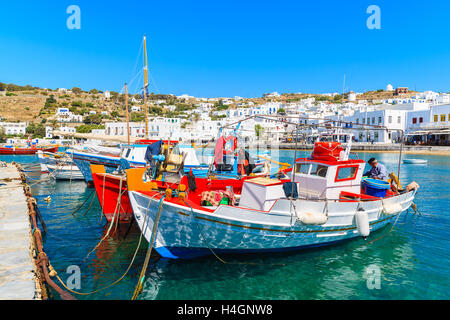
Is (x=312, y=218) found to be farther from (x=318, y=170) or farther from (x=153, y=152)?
(x=153, y=152)

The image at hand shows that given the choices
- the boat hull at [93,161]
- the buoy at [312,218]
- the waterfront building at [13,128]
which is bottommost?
the buoy at [312,218]

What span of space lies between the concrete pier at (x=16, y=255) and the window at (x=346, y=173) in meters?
8.61

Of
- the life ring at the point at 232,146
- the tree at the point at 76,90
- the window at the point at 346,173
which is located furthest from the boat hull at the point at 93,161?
the tree at the point at 76,90

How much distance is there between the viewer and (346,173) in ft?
30.0

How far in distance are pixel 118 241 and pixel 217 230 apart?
455 cm

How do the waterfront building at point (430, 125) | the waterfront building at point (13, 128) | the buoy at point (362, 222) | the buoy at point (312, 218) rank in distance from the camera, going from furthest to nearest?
the waterfront building at point (13, 128) < the waterfront building at point (430, 125) < the buoy at point (362, 222) < the buoy at point (312, 218)

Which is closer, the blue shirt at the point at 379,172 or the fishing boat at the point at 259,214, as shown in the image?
the fishing boat at the point at 259,214

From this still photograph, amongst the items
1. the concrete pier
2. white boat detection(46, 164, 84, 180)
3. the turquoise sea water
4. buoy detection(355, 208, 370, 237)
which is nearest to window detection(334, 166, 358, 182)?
buoy detection(355, 208, 370, 237)

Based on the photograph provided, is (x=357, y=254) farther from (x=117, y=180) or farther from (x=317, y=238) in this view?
(x=117, y=180)

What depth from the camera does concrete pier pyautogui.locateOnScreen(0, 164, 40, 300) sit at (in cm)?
506

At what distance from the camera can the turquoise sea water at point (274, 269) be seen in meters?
6.66

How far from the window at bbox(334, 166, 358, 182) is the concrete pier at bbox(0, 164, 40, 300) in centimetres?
861

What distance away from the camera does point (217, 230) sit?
7.23 metres

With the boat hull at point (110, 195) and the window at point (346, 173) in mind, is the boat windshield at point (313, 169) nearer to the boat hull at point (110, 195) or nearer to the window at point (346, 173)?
the window at point (346, 173)
